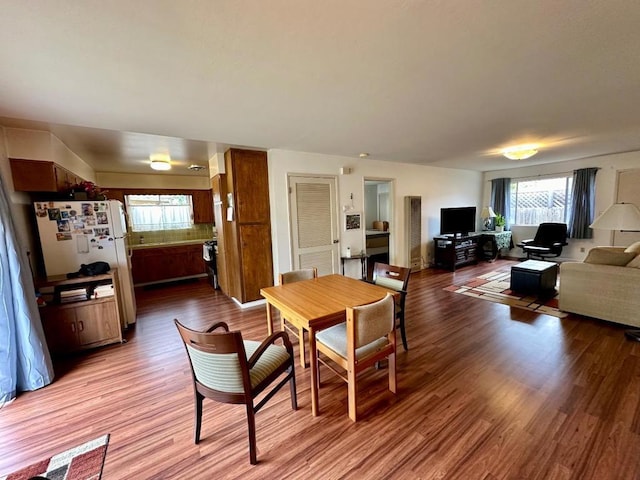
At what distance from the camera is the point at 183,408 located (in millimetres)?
1960

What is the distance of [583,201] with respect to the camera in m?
5.76

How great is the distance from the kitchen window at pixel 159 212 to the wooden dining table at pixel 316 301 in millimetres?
4762

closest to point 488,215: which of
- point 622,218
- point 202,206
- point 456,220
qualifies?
point 456,220

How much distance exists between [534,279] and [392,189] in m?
2.86

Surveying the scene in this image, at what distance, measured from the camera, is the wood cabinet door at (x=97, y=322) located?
2771 mm

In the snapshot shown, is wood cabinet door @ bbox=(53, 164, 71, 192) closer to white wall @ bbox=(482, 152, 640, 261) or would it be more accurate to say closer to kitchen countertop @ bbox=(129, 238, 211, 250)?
kitchen countertop @ bbox=(129, 238, 211, 250)

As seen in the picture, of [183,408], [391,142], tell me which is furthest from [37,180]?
[391,142]

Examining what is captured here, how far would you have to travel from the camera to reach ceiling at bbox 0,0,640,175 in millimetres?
1236

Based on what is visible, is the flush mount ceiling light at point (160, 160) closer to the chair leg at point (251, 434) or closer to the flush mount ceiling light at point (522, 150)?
the chair leg at point (251, 434)

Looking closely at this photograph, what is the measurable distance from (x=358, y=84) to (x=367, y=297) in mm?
1680

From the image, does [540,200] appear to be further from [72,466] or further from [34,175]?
[34,175]

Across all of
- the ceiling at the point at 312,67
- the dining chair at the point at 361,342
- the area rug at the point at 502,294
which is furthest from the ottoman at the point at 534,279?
the dining chair at the point at 361,342

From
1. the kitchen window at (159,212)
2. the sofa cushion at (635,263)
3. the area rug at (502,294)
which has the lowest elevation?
the area rug at (502,294)

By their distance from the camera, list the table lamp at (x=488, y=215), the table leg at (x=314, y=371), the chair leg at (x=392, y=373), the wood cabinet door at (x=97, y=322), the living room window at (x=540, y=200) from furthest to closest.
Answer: the table lamp at (x=488, y=215) → the living room window at (x=540, y=200) → the wood cabinet door at (x=97, y=322) → the chair leg at (x=392, y=373) → the table leg at (x=314, y=371)
